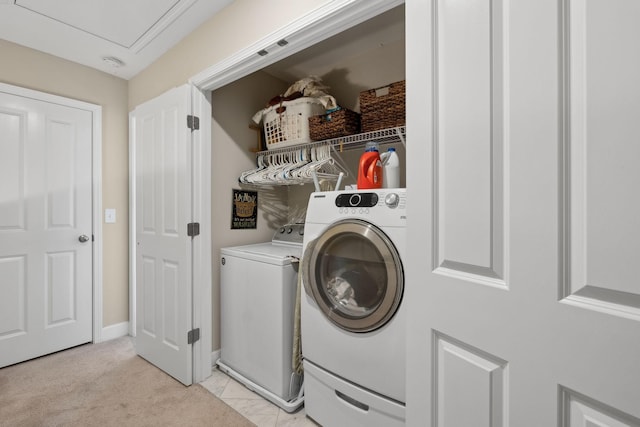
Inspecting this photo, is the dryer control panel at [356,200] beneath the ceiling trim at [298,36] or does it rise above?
beneath

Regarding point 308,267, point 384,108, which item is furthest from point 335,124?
point 308,267

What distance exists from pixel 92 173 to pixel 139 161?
595 millimetres

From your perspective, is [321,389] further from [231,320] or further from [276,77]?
[276,77]

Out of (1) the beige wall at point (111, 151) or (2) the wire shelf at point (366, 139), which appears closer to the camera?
(2) the wire shelf at point (366, 139)

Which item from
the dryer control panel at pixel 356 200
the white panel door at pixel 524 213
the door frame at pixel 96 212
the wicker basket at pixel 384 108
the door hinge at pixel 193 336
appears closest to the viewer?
the white panel door at pixel 524 213

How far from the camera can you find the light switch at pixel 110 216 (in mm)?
2799

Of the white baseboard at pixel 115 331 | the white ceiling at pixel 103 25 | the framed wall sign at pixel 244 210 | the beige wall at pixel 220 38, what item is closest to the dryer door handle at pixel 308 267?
the framed wall sign at pixel 244 210

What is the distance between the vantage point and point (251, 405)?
188cm

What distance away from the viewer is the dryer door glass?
135 cm

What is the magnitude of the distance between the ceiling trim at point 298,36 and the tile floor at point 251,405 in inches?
79.3

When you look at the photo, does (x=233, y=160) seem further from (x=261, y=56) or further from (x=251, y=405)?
(x=251, y=405)

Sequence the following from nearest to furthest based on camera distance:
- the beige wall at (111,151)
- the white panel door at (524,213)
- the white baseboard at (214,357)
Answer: the white panel door at (524,213) < the white baseboard at (214,357) < the beige wall at (111,151)

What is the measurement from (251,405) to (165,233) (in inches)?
51.3

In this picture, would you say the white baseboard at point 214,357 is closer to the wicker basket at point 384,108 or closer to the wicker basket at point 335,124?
the wicker basket at point 335,124
